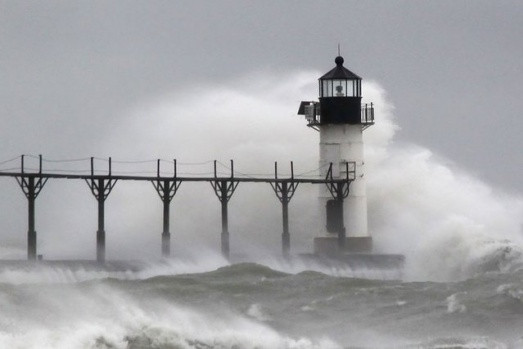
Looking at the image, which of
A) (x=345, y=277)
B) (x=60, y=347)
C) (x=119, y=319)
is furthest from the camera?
(x=345, y=277)

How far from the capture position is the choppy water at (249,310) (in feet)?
138

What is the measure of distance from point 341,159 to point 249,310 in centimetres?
1566

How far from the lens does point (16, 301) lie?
1784 inches

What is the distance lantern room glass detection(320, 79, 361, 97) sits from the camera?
206 ft

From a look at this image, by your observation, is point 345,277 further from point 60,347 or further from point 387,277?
point 60,347

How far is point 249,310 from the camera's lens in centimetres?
4722

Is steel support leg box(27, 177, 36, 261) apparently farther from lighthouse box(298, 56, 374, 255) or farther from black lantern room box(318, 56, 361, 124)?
black lantern room box(318, 56, 361, 124)

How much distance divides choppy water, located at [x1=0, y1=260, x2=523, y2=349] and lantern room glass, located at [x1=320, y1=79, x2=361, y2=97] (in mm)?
8794

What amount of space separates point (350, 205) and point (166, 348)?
21.1 m

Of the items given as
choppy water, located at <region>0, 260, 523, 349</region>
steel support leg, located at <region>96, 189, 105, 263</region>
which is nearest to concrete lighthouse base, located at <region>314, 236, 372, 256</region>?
choppy water, located at <region>0, 260, 523, 349</region>

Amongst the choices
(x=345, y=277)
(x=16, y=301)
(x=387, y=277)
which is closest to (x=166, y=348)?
(x=16, y=301)

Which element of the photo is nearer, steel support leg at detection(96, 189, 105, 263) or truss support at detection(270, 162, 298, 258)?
steel support leg at detection(96, 189, 105, 263)

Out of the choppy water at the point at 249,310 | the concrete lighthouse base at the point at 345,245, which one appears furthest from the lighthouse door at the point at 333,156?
the choppy water at the point at 249,310

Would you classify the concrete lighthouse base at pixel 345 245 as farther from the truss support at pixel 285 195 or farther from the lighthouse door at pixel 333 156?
the lighthouse door at pixel 333 156
